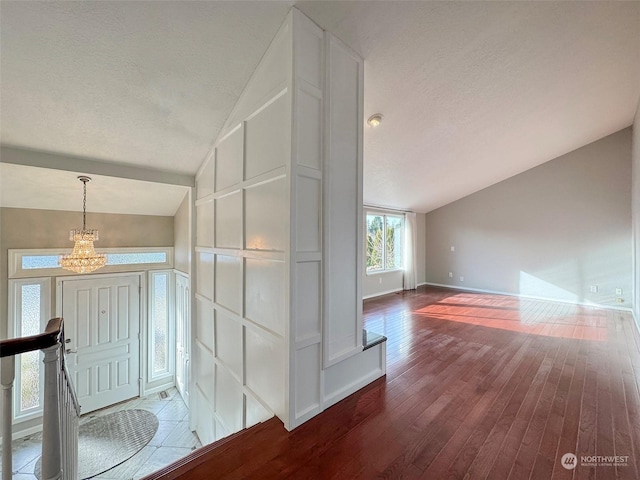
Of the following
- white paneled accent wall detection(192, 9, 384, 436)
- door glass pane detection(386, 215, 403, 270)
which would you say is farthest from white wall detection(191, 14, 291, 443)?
door glass pane detection(386, 215, 403, 270)

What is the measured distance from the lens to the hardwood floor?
4.80 feet

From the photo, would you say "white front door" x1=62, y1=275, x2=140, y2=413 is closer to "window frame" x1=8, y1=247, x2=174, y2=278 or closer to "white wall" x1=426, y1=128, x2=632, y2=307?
"window frame" x1=8, y1=247, x2=174, y2=278

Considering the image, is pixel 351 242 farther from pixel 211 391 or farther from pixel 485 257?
pixel 485 257

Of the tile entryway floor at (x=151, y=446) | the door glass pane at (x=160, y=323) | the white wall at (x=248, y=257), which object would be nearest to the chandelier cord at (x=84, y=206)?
the door glass pane at (x=160, y=323)

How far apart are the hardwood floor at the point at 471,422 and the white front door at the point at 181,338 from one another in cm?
298

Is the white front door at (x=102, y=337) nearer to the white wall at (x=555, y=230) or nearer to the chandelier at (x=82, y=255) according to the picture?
the chandelier at (x=82, y=255)

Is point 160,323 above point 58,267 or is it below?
below

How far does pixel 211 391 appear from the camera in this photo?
2.96 m

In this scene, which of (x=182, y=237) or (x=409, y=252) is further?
(x=409, y=252)

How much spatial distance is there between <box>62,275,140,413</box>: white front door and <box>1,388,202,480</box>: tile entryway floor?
0.29 metres

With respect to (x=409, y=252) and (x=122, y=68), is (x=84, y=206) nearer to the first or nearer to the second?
(x=122, y=68)

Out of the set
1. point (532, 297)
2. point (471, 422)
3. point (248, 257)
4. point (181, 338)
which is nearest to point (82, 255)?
point (181, 338)

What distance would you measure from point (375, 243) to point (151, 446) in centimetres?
Result: 531

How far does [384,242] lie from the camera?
21.8 ft
